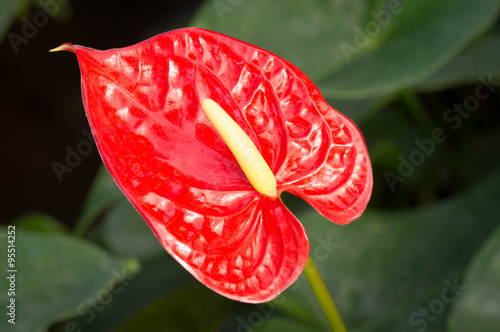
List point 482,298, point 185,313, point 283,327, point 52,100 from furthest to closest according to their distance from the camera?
1. point 52,100
2. point 185,313
3. point 283,327
4. point 482,298

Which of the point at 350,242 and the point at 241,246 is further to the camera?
the point at 350,242

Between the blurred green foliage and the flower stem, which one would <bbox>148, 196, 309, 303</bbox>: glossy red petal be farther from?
the blurred green foliage

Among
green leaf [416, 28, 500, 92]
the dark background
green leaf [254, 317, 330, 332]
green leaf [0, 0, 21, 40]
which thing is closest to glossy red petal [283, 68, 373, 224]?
green leaf [254, 317, 330, 332]

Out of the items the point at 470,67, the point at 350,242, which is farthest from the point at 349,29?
the point at 350,242

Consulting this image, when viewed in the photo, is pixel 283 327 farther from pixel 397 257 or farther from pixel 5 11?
pixel 5 11

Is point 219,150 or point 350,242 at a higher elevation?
point 219,150
